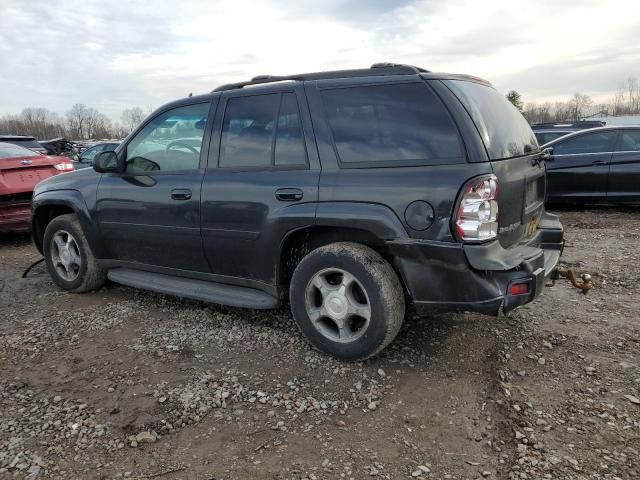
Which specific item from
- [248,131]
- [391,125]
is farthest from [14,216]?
[391,125]

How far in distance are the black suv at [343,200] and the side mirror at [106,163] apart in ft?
0.04

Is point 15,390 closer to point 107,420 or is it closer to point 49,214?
point 107,420

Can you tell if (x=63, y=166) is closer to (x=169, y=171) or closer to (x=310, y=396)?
(x=169, y=171)

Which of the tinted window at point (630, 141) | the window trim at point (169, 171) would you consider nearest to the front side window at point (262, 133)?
→ the window trim at point (169, 171)

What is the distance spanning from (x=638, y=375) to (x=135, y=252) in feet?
12.6

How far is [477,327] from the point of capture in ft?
12.6

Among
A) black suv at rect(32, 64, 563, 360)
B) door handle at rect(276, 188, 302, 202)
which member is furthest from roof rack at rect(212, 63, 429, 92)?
door handle at rect(276, 188, 302, 202)

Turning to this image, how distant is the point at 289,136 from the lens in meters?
3.50

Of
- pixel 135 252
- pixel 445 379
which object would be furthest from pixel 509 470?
pixel 135 252

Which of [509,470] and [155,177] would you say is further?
[155,177]

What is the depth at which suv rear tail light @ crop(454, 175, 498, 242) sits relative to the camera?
2842 mm

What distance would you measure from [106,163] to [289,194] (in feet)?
6.23

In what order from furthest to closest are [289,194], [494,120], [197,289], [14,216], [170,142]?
[14,216]
[170,142]
[197,289]
[289,194]
[494,120]

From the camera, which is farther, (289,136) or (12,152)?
(12,152)
